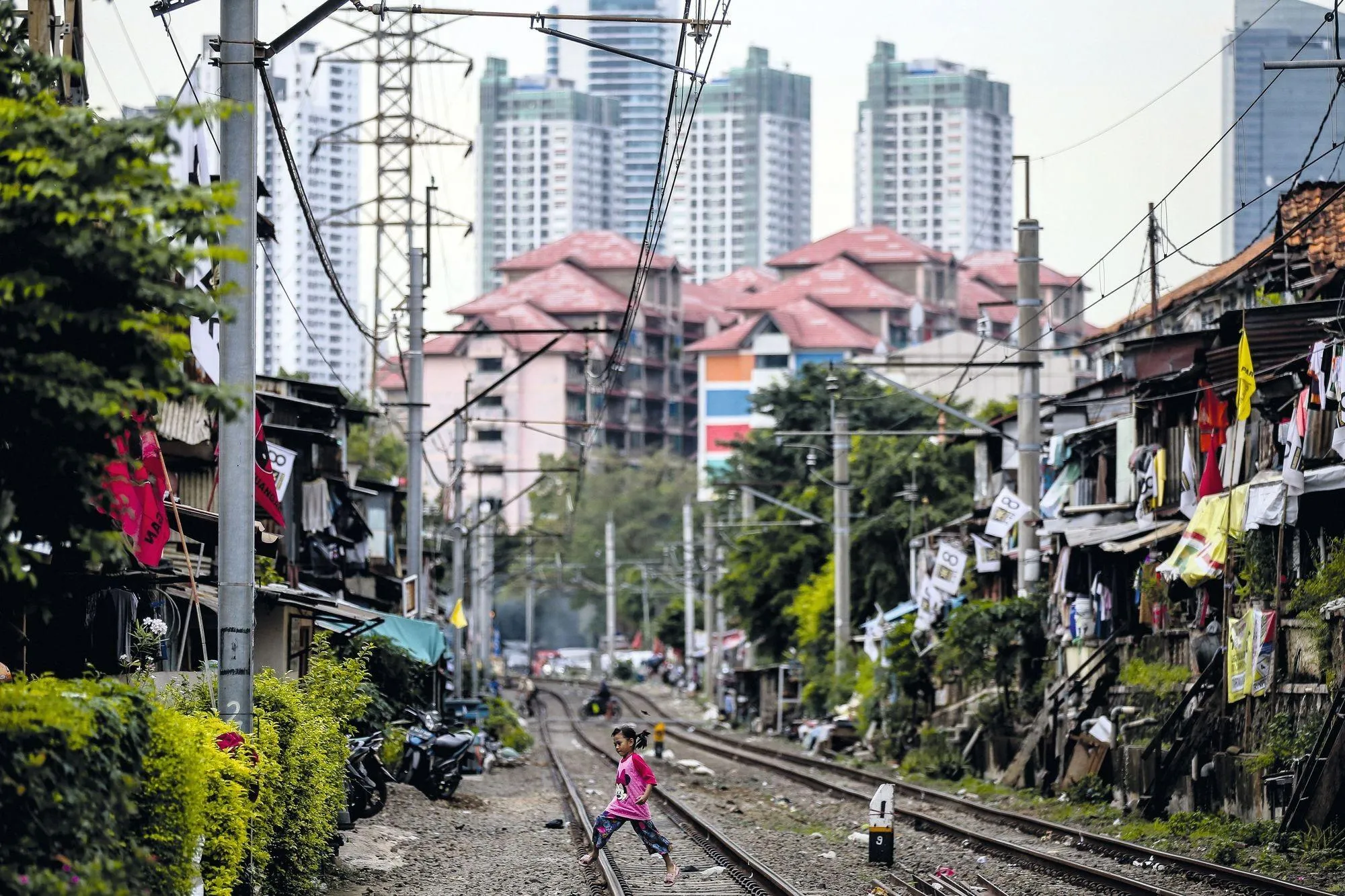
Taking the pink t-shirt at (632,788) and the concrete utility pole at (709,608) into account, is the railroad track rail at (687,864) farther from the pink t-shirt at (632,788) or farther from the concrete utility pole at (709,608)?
the concrete utility pole at (709,608)

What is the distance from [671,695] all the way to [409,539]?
56717 millimetres

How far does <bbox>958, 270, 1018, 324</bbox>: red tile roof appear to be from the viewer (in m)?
143

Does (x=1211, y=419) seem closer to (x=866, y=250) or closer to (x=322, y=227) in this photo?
(x=322, y=227)

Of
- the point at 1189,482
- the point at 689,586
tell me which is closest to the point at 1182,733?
the point at 1189,482

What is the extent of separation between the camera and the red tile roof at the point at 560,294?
4951 inches

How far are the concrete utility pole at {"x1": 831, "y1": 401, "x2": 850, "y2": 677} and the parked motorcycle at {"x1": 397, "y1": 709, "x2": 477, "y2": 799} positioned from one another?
18539 millimetres

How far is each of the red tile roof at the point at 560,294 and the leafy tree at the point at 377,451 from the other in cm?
3614

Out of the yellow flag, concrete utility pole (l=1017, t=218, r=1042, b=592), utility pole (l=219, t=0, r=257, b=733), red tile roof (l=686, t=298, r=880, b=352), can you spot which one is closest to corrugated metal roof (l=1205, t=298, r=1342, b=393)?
the yellow flag

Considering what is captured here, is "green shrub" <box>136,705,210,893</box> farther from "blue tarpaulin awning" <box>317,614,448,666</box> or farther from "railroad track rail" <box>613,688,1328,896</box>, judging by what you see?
"blue tarpaulin awning" <box>317,614,448,666</box>

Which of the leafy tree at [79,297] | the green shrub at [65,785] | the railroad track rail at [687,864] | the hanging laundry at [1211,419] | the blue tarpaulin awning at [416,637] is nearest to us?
the green shrub at [65,785]

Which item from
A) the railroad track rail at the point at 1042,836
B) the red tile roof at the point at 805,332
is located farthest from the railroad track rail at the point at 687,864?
the red tile roof at the point at 805,332

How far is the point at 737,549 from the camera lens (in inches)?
2473

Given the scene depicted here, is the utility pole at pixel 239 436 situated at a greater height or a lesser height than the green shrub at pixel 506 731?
greater

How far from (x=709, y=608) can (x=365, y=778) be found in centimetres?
5083
